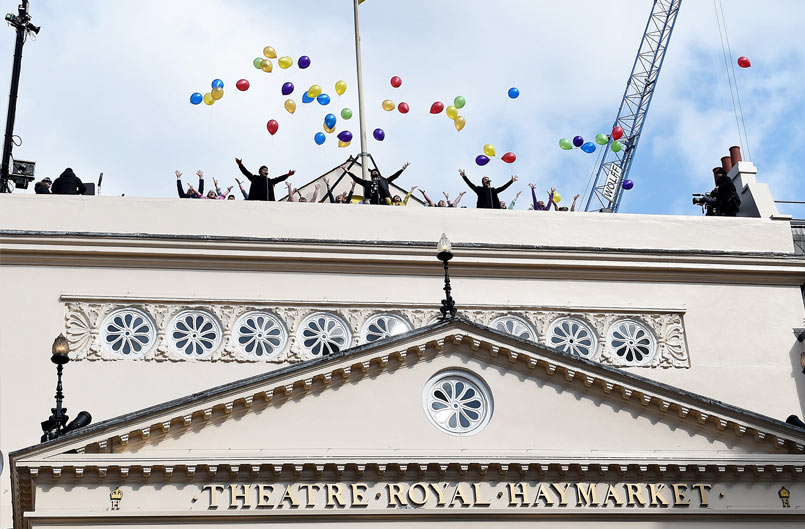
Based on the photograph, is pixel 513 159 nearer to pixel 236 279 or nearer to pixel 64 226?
pixel 236 279

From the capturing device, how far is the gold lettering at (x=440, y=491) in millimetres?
28172

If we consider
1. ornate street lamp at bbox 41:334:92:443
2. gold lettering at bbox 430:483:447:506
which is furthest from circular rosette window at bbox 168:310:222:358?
gold lettering at bbox 430:483:447:506

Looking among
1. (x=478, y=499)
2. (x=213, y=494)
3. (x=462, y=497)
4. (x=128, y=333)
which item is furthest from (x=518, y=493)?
(x=128, y=333)

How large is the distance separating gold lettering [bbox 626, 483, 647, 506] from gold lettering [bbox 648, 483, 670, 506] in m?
0.19

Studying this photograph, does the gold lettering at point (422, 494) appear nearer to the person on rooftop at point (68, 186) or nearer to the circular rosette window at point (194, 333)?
the circular rosette window at point (194, 333)

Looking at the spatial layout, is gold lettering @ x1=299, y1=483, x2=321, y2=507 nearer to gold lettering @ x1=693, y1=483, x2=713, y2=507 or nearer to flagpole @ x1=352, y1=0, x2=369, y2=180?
gold lettering @ x1=693, y1=483, x2=713, y2=507

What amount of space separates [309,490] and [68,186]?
13.5 metres

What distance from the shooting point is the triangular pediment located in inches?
1109

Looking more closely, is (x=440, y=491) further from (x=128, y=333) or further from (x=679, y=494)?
(x=128, y=333)

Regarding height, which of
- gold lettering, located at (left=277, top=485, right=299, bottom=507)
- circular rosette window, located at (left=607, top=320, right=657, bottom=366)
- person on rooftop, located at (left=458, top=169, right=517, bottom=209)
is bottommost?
gold lettering, located at (left=277, top=485, right=299, bottom=507)

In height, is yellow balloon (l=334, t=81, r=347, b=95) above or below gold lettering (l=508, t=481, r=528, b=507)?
above

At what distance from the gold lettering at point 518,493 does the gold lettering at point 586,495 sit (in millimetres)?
1069

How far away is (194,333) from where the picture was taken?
114ft

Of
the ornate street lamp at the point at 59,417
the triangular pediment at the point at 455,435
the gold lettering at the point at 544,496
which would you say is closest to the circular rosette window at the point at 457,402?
the triangular pediment at the point at 455,435
